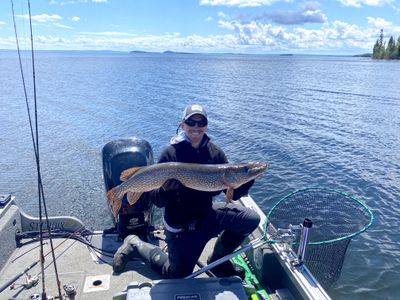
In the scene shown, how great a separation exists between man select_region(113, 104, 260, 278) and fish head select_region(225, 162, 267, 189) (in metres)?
0.20

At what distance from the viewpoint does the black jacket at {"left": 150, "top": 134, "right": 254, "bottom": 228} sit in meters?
3.99

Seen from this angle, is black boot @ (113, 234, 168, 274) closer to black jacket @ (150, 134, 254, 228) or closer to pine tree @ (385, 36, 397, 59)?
black jacket @ (150, 134, 254, 228)

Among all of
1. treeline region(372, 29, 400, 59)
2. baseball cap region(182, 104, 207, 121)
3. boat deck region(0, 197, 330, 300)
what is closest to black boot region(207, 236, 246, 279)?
boat deck region(0, 197, 330, 300)

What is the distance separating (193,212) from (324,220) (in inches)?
81.8

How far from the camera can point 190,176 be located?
148 inches

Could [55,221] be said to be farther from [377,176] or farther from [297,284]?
[377,176]

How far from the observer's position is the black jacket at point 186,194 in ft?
13.1

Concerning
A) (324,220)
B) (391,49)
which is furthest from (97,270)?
(391,49)

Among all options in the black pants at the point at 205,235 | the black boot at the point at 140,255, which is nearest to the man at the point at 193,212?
the black pants at the point at 205,235

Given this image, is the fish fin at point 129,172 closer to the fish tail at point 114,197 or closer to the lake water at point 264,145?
the fish tail at point 114,197

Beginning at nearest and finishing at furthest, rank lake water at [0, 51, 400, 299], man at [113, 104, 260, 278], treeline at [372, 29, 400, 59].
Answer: man at [113, 104, 260, 278] < lake water at [0, 51, 400, 299] < treeline at [372, 29, 400, 59]

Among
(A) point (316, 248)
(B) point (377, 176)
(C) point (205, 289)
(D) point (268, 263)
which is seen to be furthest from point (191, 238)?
(B) point (377, 176)

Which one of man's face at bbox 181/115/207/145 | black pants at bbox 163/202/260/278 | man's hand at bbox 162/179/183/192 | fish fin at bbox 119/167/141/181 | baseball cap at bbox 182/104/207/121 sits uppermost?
baseball cap at bbox 182/104/207/121

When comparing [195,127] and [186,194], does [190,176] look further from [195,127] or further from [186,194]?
[195,127]
